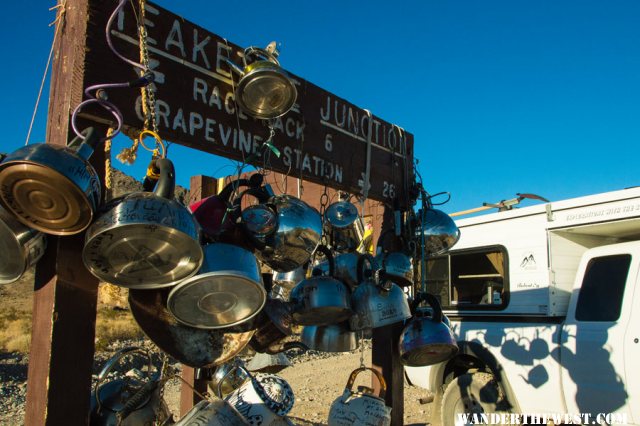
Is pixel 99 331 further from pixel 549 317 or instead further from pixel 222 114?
pixel 222 114

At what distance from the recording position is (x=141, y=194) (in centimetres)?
154

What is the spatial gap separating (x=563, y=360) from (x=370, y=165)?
2.33 meters

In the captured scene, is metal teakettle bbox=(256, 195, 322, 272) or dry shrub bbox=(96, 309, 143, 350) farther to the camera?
dry shrub bbox=(96, 309, 143, 350)

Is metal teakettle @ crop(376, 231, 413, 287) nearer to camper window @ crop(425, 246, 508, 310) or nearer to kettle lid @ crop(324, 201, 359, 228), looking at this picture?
kettle lid @ crop(324, 201, 359, 228)

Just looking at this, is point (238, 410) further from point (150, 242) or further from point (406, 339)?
point (406, 339)

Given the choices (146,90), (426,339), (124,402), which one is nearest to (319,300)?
(426,339)

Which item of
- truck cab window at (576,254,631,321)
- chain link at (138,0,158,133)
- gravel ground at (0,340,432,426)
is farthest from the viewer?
gravel ground at (0,340,432,426)

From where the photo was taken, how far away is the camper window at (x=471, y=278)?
5020 millimetres

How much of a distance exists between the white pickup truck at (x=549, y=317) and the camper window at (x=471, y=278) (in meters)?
0.01

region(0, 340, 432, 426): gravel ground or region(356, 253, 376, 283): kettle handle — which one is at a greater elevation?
region(356, 253, 376, 283): kettle handle

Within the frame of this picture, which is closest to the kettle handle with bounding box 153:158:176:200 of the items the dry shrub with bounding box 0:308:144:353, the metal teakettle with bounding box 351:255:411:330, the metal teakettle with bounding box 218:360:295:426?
the metal teakettle with bounding box 218:360:295:426

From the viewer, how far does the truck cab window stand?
3.93 meters

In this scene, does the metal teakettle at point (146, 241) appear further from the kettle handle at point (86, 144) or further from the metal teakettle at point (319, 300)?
the metal teakettle at point (319, 300)

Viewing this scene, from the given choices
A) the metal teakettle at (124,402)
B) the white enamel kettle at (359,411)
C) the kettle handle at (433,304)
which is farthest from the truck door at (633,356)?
the metal teakettle at (124,402)
